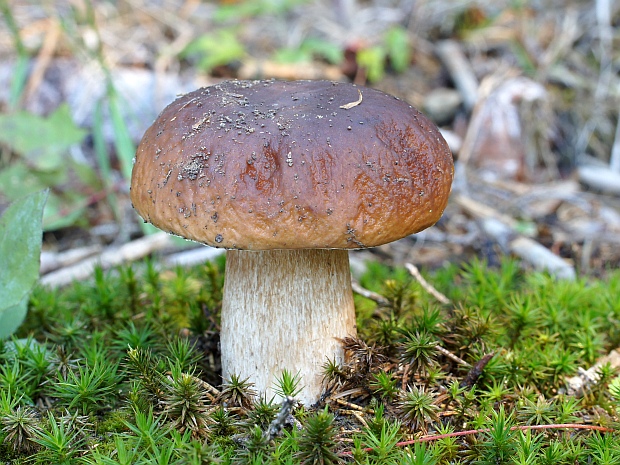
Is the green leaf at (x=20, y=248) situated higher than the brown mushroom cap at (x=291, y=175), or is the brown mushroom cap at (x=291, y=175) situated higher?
the brown mushroom cap at (x=291, y=175)

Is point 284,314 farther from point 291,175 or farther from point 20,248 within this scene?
point 20,248

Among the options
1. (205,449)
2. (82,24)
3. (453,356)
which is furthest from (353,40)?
(205,449)

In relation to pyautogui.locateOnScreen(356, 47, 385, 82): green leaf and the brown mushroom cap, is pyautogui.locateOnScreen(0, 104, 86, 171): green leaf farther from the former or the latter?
pyautogui.locateOnScreen(356, 47, 385, 82): green leaf

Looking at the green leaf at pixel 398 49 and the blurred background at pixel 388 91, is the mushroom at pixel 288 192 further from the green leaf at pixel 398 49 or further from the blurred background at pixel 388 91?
the green leaf at pixel 398 49

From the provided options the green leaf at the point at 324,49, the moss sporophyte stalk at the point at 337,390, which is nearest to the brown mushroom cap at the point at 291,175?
the moss sporophyte stalk at the point at 337,390

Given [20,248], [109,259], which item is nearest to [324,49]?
[109,259]

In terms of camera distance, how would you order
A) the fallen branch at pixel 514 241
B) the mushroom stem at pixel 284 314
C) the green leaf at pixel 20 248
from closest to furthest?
1. the mushroom stem at pixel 284 314
2. the green leaf at pixel 20 248
3. the fallen branch at pixel 514 241
